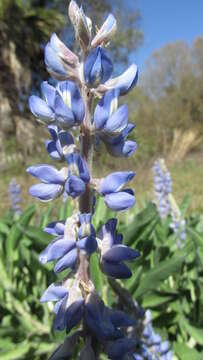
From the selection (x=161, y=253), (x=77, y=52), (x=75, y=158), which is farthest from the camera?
(x=161, y=253)

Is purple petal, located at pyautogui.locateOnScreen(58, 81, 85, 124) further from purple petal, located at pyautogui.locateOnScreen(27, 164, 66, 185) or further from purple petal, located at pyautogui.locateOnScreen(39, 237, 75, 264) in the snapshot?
purple petal, located at pyautogui.locateOnScreen(39, 237, 75, 264)

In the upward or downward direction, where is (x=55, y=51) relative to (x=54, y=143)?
upward

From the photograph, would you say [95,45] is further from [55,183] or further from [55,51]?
[55,183]

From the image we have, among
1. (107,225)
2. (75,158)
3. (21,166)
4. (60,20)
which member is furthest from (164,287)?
(60,20)

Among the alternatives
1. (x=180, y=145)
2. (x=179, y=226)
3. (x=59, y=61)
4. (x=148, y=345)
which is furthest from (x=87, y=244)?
(x=180, y=145)

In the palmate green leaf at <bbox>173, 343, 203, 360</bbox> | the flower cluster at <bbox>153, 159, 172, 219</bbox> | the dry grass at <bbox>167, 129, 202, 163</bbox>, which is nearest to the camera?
the palmate green leaf at <bbox>173, 343, 203, 360</bbox>

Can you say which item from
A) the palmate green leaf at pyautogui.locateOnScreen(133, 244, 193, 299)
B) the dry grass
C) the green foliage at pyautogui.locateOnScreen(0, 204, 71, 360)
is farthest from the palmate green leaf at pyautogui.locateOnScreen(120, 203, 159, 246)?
the dry grass

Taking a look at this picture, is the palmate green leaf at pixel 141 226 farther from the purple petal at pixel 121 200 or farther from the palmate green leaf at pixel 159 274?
the purple petal at pixel 121 200

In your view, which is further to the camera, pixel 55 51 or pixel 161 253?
pixel 161 253
